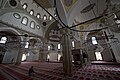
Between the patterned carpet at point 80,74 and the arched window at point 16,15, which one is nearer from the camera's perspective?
the patterned carpet at point 80,74

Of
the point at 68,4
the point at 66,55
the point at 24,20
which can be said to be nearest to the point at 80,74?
the point at 66,55

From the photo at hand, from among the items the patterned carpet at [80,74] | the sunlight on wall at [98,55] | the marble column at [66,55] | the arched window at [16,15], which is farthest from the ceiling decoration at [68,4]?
the sunlight on wall at [98,55]

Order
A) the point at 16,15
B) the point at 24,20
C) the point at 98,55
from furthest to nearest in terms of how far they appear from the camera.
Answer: the point at 98,55
the point at 24,20
the point at 16,15

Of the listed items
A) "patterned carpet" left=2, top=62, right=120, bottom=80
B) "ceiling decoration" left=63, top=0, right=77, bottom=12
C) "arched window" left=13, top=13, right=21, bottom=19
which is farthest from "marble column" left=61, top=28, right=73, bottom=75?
"arched window" left=13, top=13, right=21, bottom=19

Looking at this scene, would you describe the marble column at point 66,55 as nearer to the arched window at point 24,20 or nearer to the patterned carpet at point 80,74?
the patterned carpet at point 80,74

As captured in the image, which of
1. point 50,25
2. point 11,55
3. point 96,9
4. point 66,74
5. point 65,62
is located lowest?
point 66,74

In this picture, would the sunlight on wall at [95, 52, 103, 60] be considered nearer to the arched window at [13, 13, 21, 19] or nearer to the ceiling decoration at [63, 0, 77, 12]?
the ceiling decoration at [63, 0, 77, 12]

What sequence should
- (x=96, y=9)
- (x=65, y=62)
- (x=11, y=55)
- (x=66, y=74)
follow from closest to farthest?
(x=66, y=74)
(x=65, y=62)
(x=96, y=9)
(x=11, y=55)

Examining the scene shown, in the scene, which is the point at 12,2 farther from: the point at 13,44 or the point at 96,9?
the point at 96,9

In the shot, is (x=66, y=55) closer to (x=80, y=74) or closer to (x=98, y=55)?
(x=80, y=74)

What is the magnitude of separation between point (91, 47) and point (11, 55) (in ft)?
63.8

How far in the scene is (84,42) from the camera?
1093 centimetres

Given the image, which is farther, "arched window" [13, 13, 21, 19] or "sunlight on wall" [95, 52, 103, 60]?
"sunlight on wall" [95, 52, 103, 60]

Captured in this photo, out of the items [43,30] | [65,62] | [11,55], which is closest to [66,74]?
[65,62]
